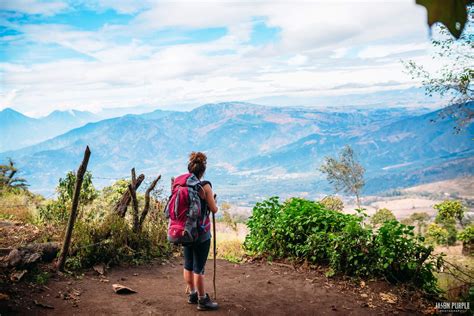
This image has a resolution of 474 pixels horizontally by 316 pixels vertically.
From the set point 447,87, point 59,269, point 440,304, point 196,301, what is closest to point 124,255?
point 59,269

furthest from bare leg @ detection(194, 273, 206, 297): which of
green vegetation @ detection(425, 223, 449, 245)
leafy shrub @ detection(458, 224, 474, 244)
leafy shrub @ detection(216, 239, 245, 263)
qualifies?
green vegetation @ detection(425, 223, 449, 245)

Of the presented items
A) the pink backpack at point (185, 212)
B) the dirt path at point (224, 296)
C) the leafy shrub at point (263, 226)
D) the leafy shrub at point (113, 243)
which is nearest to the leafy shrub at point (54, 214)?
the leafy shrub at point (113, 243)

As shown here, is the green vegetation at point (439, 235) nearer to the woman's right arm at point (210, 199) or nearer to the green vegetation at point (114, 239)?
the green vegetation at point (114, 239)

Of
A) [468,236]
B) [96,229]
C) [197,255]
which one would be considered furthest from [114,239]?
[468,236]

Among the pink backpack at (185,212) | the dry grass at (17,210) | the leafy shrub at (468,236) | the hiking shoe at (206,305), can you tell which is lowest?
the leafy shrub at (468,236)

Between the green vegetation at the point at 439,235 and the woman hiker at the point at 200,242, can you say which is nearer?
the woman hiker at the point at 200,242

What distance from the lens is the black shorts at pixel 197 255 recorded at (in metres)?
4.89

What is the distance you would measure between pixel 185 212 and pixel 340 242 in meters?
3.37

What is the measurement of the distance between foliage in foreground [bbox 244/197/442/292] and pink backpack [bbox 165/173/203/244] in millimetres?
3208

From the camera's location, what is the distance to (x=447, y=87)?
643 inches

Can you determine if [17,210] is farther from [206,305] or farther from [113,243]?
[206,305]

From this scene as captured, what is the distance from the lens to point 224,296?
19.4ft

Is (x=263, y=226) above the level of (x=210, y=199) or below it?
below

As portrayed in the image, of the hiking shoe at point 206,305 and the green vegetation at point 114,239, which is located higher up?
the green vegetation at point 114,239
